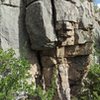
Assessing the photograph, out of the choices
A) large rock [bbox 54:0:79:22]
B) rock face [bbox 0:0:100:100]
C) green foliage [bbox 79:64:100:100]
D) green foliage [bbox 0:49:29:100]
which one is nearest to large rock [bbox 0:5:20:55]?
rock face [bbox 0:0:100:100]

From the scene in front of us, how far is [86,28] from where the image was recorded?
755 inches

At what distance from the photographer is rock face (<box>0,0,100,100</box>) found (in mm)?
17703

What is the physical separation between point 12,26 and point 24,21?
0.88 m

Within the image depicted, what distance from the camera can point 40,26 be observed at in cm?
1762

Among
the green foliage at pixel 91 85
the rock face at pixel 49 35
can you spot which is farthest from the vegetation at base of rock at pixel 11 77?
the green foliage at pixel 91 85

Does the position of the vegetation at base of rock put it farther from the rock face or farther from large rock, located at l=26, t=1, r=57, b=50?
large rock, located at l=26, t=1, r=57, b=50

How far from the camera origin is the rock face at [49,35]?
17.7m

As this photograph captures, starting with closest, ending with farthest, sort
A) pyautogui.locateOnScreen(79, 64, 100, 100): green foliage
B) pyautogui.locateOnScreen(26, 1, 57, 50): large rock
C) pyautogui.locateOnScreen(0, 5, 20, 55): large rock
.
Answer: pyautogui.locateOnScreen(0, 5, 20, 55): large rock, pyautogui.locateOnScreen(26, 1, 57, 50): large rock, pyautogui.locateOnScreen(79, 64, 100, 100): green foliage

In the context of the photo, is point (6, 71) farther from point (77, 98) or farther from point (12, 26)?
point (77, 98)

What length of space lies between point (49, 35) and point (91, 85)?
18.6 feet

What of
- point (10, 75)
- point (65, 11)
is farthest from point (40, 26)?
point (10, 75)

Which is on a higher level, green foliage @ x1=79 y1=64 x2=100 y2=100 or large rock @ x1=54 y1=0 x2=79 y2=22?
large rock @ x1=54 y1=0 x2=79 y2=22

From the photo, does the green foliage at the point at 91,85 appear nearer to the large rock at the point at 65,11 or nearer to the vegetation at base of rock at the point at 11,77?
the large rock at the point at 65,11

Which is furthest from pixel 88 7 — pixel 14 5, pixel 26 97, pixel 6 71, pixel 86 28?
pixel 6 71
